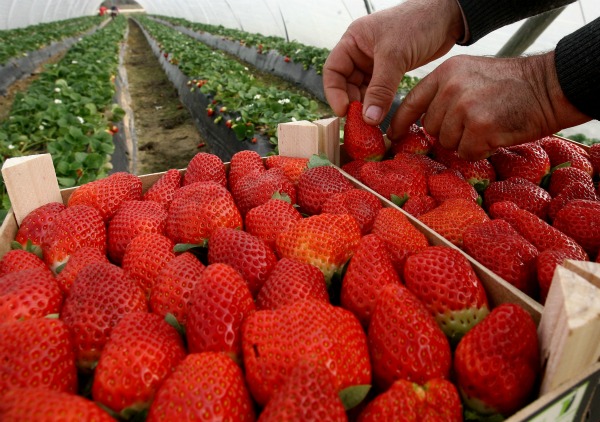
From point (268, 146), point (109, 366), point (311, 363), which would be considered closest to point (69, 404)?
point (109, 366)

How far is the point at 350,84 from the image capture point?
234cm

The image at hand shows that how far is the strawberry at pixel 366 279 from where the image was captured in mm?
997

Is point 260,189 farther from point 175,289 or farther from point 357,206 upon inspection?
point 175,289

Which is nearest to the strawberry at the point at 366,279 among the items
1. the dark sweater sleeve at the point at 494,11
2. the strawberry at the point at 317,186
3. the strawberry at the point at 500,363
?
the strawberry at the point at 500,363

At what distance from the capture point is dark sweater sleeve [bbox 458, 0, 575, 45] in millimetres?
1964

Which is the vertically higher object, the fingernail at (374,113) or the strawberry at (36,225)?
the fingernail at (374,113)

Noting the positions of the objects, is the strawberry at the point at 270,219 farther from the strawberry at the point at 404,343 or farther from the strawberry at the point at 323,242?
the strawberry at the point at 404,343

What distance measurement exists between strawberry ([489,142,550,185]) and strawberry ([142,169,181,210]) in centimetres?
133

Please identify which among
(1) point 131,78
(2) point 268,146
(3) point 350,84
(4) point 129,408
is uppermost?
(3) point 350,84

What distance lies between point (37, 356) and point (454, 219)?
1.12 meters

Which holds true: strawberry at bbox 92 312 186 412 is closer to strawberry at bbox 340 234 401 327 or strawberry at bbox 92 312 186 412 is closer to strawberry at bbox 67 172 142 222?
strawberry at bbox 340 234 401 327

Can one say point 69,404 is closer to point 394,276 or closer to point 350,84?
point 394,276

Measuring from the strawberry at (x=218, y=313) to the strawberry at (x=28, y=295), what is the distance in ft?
1.17

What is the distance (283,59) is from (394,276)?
10551 mm
